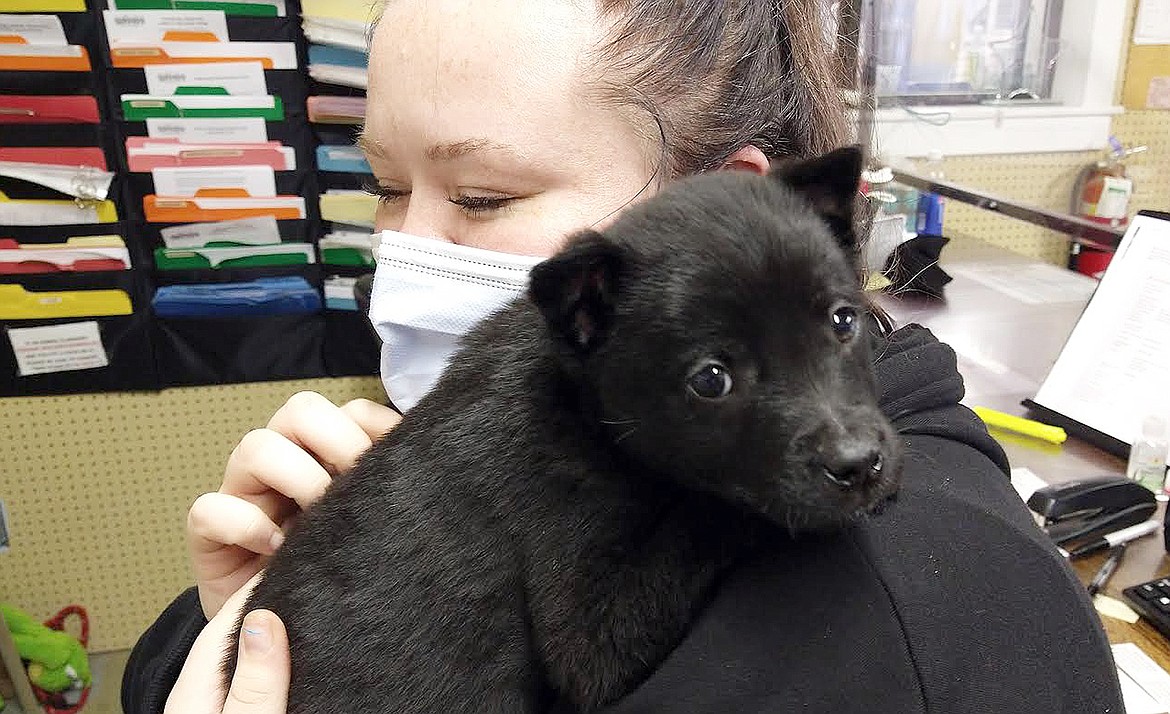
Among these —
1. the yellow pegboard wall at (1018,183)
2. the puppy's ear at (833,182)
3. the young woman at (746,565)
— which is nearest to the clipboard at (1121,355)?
the young woman at (746,565)

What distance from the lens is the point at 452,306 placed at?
3.39ft

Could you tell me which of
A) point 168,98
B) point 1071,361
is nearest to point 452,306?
point 1071,361

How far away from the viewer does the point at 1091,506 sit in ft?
5.21

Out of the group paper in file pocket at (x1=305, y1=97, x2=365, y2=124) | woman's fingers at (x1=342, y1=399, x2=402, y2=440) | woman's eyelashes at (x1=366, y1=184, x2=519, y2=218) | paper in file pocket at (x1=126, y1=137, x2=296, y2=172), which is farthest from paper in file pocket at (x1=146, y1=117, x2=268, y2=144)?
woman's eyelashes at (x1=366, y1=184, x2=519, y2=218)

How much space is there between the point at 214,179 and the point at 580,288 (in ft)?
7.21

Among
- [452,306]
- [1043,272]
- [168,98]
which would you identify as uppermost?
[168,98]

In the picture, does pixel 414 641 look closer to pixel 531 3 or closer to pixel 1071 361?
pixel 531 3

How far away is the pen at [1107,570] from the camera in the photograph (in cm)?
143

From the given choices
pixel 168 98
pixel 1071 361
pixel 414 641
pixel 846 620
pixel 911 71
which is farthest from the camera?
Result: pixel 911 71

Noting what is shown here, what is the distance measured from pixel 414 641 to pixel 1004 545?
1.76 feet

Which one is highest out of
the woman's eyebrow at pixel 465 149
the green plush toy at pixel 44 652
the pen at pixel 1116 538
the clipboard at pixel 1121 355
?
the woman's eyebrow at pixel 465 149

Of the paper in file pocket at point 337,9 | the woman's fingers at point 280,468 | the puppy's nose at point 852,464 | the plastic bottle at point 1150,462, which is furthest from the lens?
the paper in file pocket at point 337,9

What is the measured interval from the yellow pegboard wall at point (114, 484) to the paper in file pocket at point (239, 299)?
0.27 m

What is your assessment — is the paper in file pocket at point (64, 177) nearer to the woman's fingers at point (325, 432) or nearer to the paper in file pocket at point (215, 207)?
the paper in file pocket at point (215, 207)
